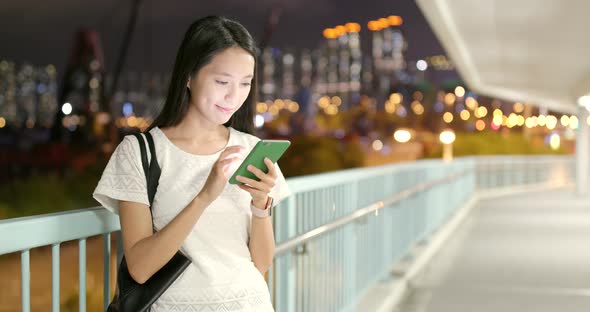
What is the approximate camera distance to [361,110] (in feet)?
408

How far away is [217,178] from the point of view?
2.51 meters

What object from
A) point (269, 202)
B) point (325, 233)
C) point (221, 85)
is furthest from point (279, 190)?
point (325, 233)

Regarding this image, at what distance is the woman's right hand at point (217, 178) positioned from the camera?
2504mm

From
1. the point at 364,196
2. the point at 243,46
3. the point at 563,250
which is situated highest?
the point at 243,46

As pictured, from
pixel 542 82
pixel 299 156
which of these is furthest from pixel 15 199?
pixel 542 82

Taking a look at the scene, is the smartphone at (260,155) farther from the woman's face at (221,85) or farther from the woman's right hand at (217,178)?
the woman's face at (221,85)

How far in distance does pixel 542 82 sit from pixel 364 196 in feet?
86.7

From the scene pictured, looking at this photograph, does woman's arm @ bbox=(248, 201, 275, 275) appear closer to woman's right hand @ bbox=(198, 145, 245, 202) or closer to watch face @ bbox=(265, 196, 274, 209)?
watch face @ bbox=(265, 196, 274, 209)

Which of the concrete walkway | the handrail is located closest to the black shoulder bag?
the handrail

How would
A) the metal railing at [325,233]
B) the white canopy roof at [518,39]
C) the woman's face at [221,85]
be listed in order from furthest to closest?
the white canopy roof at [518,39] → the metal railing at [325,233] → the woman's face at [221,85]

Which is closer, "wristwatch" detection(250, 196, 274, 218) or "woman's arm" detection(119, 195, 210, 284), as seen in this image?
"woman's arm" detection(119, 195, 210, 284)

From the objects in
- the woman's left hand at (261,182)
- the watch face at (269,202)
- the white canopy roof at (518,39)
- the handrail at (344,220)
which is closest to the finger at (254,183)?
the woman's left hand at (261,182)

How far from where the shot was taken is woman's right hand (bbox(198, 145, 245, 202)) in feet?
8.21

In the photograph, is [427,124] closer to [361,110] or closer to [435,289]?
[361,110]
